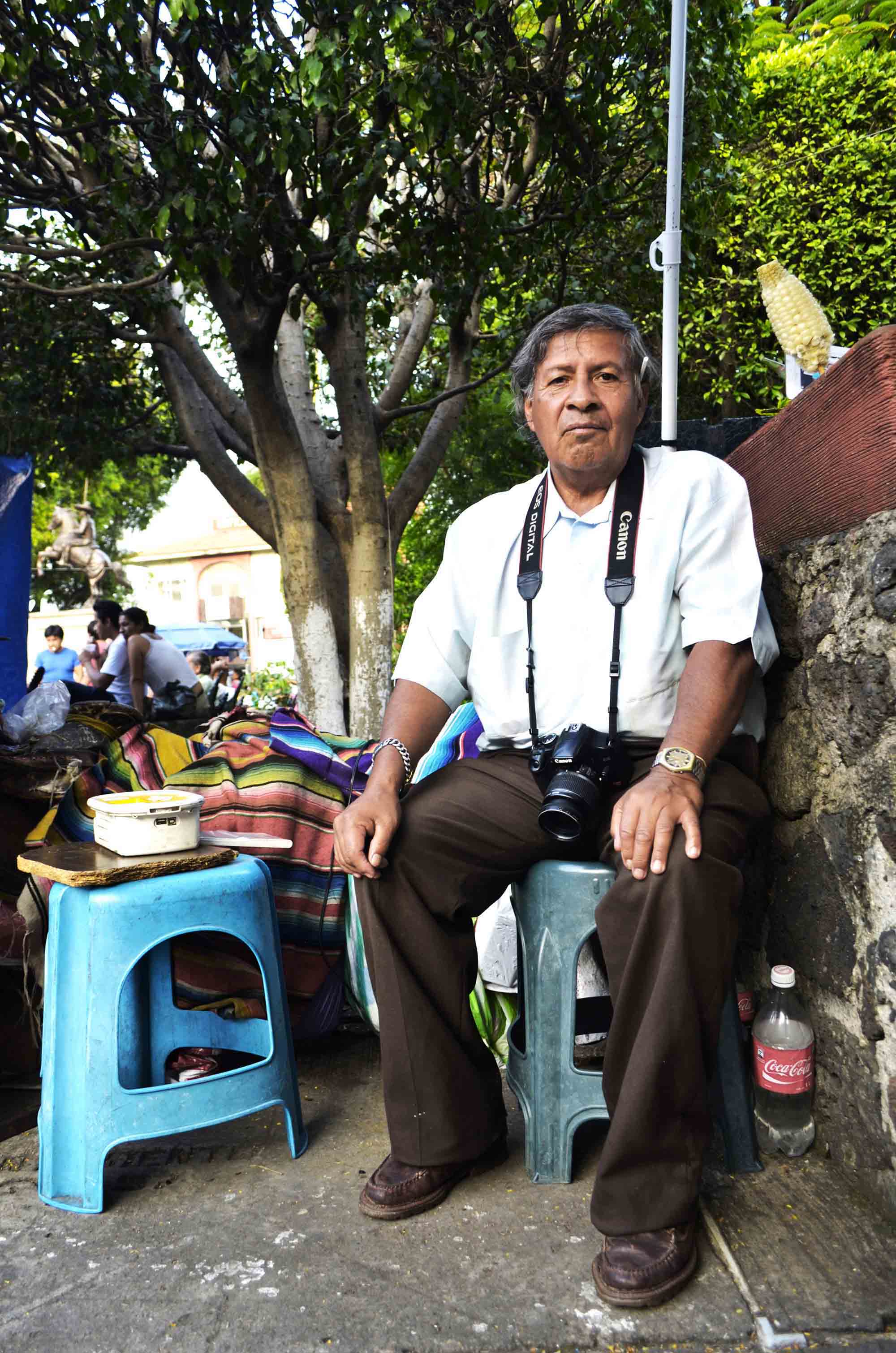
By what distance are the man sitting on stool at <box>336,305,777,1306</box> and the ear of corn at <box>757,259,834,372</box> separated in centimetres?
59

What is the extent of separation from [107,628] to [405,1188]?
962 cm

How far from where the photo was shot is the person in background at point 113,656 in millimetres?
9203

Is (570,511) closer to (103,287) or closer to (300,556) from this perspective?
(103,287)

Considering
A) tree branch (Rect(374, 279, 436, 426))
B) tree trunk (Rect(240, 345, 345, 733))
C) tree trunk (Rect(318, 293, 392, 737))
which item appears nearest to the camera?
tree trunk (Rect(240, 345, 345, 733))

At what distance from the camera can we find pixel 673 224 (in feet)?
12.6

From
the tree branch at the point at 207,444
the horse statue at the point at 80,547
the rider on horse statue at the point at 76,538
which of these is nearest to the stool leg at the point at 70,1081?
the tree branch at the point at 207,444

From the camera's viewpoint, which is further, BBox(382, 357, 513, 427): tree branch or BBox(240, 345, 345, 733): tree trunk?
BBox(382, 357, 513, 427): tree branch

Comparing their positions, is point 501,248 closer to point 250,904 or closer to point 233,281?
point 233,281

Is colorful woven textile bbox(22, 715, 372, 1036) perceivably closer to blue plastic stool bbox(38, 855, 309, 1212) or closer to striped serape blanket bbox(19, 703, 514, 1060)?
striped serape blanket bbox(19, 703, 514, 1060)

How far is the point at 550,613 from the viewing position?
2467 mm

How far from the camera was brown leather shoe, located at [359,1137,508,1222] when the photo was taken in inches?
86.7

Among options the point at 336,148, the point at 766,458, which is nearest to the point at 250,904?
the point at 766,458

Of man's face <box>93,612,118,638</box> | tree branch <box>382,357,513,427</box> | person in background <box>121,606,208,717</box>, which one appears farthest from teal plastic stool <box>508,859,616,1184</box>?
man's face <box>93,612,118,638</box>

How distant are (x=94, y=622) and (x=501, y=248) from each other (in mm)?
7859
